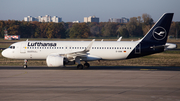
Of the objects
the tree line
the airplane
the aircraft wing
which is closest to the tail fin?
the airplane

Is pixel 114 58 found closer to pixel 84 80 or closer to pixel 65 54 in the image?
pixel 65 54

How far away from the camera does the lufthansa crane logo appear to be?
30.7 metres

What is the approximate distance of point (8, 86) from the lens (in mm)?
18594

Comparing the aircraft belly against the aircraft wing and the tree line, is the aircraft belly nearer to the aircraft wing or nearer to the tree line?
the aircraft wing

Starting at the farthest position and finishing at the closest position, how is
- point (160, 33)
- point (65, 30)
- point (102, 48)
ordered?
point (65, 30), point (102, 48), point (160, 33)

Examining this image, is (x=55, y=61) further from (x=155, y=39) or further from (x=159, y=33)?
(x=159, y=33)

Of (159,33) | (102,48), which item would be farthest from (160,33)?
(102,48)

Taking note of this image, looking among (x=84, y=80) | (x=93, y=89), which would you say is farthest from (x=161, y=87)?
(x=84, y=80)

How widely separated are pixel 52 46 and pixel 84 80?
10932 mm

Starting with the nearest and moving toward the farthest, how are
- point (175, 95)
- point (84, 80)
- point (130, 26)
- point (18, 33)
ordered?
point (175, 95) < point (84, 80) < point (18, 33) < point (130, 26)

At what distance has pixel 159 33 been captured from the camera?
30.8 m

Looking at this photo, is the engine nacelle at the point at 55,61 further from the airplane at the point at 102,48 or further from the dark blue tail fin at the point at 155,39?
the dark blue tail fin at the point at 155,39

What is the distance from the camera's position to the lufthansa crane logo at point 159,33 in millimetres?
30719

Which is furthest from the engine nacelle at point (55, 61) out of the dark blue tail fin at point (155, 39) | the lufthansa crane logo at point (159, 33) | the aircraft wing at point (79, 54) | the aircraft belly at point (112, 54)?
the lufthansa crane logo at point (159, 33)
